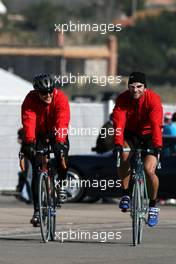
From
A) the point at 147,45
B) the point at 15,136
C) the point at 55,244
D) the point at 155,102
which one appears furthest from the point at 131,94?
the point at 147,45

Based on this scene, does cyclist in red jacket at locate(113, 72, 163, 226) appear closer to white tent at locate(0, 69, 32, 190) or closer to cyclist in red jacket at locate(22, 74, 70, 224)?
cyclist in red jacket at locate(22, 74, 70, 224)

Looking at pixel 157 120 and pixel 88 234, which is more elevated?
pixel 157 120

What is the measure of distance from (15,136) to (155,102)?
41.8 feet

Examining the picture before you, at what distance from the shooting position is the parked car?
77.0ft

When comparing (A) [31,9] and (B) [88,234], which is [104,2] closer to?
(A) [31,9]

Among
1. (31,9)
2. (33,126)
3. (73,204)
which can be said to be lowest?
(73,204)

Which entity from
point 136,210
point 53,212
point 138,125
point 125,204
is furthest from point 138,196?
point 53,212

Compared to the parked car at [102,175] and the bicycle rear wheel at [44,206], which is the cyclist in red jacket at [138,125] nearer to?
the bicycle rear wheel at [44,206]

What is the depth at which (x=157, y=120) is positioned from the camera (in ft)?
51.1

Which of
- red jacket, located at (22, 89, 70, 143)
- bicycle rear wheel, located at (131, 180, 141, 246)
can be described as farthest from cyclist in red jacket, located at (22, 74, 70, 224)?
bicycle rear wheel, located at (131, 180, 141, 246)

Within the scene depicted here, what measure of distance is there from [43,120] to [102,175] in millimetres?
8262

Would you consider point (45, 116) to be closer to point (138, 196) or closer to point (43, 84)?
point (43, 84)

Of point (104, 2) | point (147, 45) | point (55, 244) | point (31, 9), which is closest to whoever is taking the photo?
point (55, 244)

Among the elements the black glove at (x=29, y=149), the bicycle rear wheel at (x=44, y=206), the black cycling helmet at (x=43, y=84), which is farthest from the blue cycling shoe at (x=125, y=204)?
the black cycling helmet at (x=43, y=84)
